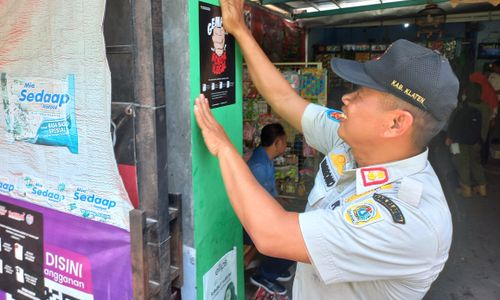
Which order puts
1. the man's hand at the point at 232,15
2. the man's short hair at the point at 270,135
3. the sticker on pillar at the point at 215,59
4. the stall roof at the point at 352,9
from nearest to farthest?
the sticker on pillar at the point at 215,59 < the man's hand at the point at 232,15 < the man's short hair at the point at 270,135 < the stall roof at the point at 352,9

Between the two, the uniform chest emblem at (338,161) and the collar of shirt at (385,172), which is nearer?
the collar of shirt at (385,172)

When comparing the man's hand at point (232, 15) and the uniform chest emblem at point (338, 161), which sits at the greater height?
the man's hand at point (232, 15)

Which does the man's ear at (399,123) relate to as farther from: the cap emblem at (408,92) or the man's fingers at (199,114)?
the man's fingers at (199,114)

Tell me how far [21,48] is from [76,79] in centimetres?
28

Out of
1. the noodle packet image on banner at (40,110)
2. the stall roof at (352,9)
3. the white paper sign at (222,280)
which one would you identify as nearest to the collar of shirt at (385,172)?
the white paper sign at (222,280)

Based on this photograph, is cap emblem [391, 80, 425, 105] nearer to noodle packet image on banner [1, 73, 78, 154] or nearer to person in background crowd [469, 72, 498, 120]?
noodle packet image on banner [1, 73, 78, 154]

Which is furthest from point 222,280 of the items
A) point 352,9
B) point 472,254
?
point 352,9

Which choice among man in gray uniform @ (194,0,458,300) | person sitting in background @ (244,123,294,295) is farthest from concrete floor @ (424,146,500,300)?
man in gray uniform @ (194,0,458,300)

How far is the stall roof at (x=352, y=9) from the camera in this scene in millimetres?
5180

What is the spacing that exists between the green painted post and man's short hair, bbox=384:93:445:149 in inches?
21.4

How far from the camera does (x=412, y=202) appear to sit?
3.83 feet

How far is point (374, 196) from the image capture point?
1.21 meters

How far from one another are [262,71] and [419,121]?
667 millimetres

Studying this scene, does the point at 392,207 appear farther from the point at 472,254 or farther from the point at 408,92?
the point at 472,254
